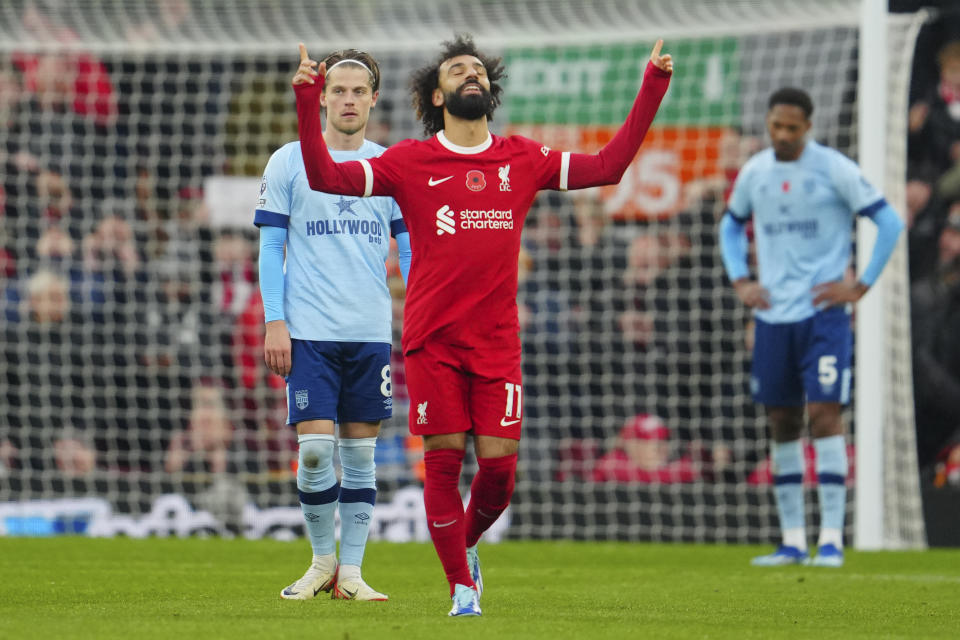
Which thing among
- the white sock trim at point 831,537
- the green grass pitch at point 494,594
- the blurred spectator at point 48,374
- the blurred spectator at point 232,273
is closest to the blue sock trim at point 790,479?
the white sock trim at point 831,537

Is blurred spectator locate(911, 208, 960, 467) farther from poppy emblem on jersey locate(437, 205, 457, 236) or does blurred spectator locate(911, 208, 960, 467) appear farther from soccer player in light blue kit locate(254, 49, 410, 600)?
poppy emblem on jersey locate(437, 205, 457, 236)

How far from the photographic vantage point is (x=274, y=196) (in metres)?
5.46

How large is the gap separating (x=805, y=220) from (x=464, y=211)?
11.2 feet

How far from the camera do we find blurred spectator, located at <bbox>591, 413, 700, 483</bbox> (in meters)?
10.4

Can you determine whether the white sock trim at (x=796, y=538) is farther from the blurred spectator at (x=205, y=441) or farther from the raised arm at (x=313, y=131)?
the blurred spectator at (x=205, y=441)

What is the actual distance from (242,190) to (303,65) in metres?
7.00

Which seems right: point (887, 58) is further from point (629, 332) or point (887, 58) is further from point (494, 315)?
point (494, 315)

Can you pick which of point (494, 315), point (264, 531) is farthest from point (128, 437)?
point (494, 315)

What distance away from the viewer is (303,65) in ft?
15.2

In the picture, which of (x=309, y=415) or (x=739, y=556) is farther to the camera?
(x=739, y=556)

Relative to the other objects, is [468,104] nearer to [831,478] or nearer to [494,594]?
[494,594]

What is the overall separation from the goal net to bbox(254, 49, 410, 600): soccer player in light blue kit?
15.4ft

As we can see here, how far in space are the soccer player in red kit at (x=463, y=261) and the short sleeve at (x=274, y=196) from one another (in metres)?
0.70

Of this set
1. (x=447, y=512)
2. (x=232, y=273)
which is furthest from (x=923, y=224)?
(x=447, y=512)
